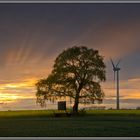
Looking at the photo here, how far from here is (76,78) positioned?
50.7m

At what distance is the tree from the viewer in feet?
165

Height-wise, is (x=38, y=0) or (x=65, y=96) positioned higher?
(x=38, y=0)

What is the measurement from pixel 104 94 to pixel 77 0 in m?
27.0

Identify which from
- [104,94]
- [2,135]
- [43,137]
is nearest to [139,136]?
[43,137]

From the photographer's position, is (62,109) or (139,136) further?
(62,109)

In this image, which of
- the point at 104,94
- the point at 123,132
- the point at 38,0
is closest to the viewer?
the point at 38,0

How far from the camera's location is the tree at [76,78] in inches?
1983

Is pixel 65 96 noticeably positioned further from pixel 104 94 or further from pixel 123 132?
pixel 123 132

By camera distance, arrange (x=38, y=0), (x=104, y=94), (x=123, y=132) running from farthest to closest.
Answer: (x=104, y=94) → (x=123, y=132) → (x=38, y=0)

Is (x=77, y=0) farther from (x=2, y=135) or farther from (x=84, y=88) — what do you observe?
(x=84, y=88)

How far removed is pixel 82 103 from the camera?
164ft

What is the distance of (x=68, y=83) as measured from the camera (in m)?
50.6

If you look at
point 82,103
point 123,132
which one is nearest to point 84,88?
point 82,103

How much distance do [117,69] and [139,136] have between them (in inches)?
1086
